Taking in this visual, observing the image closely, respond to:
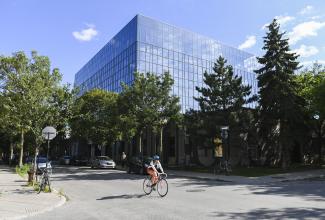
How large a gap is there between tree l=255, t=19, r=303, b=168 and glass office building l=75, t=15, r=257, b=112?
3880cm

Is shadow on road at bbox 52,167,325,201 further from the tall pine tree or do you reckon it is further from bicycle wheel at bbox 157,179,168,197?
the tall pine tree

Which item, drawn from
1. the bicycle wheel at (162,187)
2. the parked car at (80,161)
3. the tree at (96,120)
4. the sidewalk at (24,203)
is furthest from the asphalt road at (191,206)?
the parked car at (80,161)

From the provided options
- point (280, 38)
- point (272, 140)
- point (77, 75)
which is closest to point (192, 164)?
point (272, 140)

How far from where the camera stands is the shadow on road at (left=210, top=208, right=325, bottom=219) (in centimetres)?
1006

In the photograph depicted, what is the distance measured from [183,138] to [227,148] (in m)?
7.98

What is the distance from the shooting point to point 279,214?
34.6 ft

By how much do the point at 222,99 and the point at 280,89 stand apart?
4951 mm

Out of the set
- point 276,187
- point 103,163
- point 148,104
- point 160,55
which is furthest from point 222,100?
point 160,55

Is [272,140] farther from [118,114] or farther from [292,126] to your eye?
[118,114]

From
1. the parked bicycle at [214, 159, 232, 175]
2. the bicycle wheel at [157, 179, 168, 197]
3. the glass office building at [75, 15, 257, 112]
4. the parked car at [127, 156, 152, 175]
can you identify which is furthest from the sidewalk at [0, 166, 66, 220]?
the glass office building at [75, 15, 257, 112]

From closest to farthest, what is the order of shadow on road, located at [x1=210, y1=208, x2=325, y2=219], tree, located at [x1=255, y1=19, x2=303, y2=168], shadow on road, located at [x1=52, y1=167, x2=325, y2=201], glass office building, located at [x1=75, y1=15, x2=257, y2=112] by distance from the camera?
shadow on road, located at [x1=210, y1=208, x2=325, y2=219]
shadow on road, located at [x1=52, y1=167, x2=325, y2=201]
tree, located at [x1=255, y1=19, x2=303, y2=168]
glass office building, located at [x1=75, y1=15, x2=257, y2=112]

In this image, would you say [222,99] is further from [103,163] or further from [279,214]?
[279,214]

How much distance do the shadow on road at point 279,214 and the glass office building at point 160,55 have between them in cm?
5985

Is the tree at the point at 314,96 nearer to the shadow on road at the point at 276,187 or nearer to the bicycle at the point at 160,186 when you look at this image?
the shadow on road at the point at 276,187
